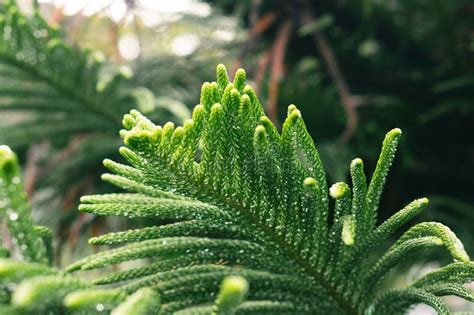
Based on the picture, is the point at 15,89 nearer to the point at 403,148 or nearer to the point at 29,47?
the point at 29,47

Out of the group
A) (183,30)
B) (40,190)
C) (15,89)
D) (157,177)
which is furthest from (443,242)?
(183,30)

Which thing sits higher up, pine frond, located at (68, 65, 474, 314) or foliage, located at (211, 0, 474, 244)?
foliage, located at (211, 0, 474, 244)

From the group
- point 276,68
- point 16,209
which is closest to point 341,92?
point 276,68

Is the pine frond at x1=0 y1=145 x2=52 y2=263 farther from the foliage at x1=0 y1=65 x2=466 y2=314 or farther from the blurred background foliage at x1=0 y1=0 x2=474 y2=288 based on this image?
the blurred background foliage at x1=0 y1=0 x2=474 y2=288

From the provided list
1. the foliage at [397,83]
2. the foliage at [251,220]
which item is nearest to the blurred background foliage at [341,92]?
the foliage at [397,83]

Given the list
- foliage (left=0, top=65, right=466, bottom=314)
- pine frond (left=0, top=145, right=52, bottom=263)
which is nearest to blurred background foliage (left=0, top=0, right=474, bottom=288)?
foliage (left=0, top=65, right=466, bottom=314)

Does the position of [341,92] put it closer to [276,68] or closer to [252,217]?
[276,68]

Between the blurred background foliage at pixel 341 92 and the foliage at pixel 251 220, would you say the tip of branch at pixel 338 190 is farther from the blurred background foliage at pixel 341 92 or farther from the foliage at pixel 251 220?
the blurred background foliage at pixel 341 92
